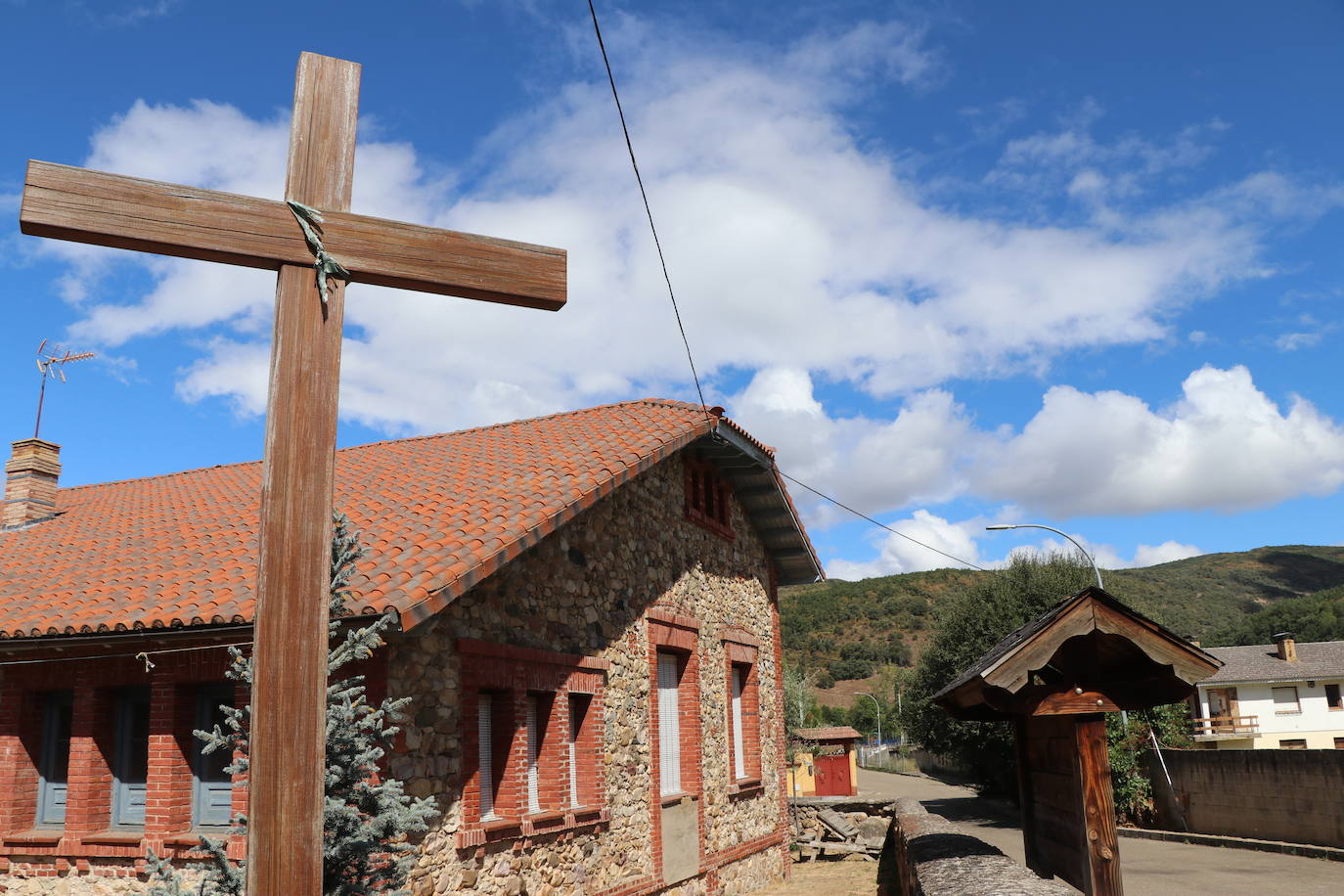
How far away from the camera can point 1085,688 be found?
597 cm

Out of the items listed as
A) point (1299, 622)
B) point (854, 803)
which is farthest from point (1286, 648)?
point (854, 803)

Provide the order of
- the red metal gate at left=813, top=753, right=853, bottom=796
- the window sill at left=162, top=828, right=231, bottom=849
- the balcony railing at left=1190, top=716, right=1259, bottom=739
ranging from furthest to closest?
the balcony railing at left=1190, top=716, right=1259, bottom=739
the red metal gate at left=813, top=753, right=853, bottom=796
the window sill at left=162, top=828, right=231, bottom=849

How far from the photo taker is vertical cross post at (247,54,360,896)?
2811 mm

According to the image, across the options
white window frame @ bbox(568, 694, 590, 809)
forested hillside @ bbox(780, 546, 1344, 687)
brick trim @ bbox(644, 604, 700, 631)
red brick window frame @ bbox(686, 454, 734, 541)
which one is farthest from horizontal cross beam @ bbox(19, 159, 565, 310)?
forested hillside @ bbox(780, 546, 1344, 687)

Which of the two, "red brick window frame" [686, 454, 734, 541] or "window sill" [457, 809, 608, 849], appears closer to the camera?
"window sill" [457, 809, 608, 849]

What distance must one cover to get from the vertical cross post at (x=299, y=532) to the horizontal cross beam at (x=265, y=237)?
0.10m

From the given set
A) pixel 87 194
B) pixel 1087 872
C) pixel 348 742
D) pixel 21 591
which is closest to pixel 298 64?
pixel 87 194

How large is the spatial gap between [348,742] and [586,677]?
552 cm

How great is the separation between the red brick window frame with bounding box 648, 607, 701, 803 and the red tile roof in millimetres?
2436

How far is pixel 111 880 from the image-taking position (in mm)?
7824

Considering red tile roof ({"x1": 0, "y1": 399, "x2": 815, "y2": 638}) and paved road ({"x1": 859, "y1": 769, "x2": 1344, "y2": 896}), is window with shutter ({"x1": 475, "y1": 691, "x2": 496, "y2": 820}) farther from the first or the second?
paved road ({"x1": 859, "y1": 769, "x2": 1344, "y2": 896})

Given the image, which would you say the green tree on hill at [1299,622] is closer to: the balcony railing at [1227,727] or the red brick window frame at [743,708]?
the balcony railing at [1227,727]

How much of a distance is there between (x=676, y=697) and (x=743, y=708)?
2923 mm

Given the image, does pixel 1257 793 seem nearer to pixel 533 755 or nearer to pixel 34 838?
pixel 533 755
